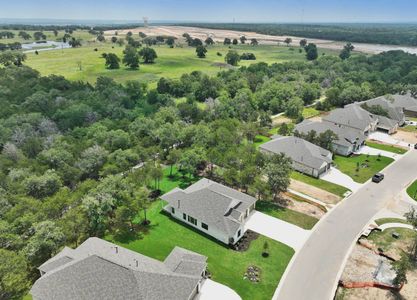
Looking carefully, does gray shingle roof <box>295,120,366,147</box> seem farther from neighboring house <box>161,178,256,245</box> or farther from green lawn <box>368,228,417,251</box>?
neighboring house <box>161,178,256,245</box>

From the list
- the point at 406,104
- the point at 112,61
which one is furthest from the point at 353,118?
the point at 112,61

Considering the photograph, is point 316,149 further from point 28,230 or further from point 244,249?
point 28,230

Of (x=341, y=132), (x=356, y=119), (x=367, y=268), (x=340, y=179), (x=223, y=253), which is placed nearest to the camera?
(x=367, y=268)

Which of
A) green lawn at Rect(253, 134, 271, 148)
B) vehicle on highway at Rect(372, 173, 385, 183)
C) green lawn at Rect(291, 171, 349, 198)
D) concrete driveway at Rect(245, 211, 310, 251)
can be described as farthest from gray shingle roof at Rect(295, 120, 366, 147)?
concrete driveway at Rect(245, 211, 310, 251)

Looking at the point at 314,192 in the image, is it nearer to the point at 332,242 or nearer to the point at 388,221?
the point at 388,221

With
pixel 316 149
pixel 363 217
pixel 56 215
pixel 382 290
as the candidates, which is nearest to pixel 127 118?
pixel 56 215
